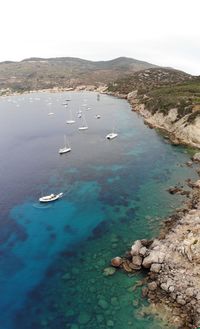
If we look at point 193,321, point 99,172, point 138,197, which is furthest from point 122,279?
point 99,172

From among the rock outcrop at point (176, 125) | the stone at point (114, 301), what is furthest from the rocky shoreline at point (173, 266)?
the rock outcrop at point (176, 125)

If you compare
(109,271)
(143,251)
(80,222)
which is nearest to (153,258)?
(143,251)

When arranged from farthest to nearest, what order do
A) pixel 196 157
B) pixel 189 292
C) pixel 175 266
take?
pixel 196 157, pixel 175 266, pixel 189 292

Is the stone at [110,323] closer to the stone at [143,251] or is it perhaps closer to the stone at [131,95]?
the stone at [143,251]

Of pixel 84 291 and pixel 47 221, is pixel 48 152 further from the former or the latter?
pixel 84 291

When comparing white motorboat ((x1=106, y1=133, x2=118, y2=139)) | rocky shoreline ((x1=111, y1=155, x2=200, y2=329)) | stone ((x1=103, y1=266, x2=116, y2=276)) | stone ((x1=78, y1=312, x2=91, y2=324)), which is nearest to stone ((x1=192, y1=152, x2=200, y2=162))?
rocky shoreline ((x1=111, y1=155, x2=200, y2=329))

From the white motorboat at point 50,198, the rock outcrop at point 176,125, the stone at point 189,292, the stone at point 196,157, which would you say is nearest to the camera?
the stone at point 189,292

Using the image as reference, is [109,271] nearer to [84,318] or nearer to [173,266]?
[84,318]
